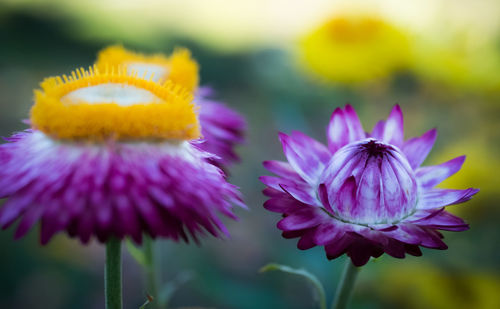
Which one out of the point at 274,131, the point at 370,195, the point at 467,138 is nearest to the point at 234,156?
the point at 370,195

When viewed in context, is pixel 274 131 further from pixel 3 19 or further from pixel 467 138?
pixel 3 19

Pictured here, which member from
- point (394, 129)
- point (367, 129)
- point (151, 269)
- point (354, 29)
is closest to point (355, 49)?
point (354, 29)

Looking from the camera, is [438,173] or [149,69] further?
[149,69]

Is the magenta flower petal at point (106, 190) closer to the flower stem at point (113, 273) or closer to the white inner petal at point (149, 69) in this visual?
the flower stem at point (113, 273)

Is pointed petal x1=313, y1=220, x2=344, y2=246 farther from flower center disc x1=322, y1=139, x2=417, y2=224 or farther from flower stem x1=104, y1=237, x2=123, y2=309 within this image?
flower stem x1=104, y1=237, x2=123, y2=309

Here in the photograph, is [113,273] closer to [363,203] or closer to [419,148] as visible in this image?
[363,203]

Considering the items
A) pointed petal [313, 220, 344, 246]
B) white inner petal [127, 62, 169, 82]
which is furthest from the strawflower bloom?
pointed petal [313, 220, 344, 246]
